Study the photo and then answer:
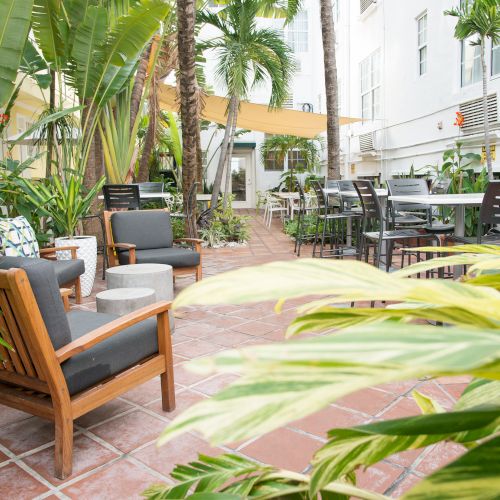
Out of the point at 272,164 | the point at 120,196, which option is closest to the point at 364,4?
the point at 272,164

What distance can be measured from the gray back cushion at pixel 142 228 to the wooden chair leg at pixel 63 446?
3.20 meters

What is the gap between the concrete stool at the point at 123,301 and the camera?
3129 mm

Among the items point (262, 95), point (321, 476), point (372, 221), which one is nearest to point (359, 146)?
point (372, 221)

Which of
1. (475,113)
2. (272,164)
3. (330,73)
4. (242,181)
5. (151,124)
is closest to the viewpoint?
(475,113)

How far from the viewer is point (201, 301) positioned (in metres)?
0.39

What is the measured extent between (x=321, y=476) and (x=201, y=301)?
1.20ft

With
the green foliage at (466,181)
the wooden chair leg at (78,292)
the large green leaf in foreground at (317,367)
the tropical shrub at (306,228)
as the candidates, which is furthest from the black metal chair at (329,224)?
the large green leaf in foreground at (317,367)

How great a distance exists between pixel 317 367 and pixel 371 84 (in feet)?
42.8

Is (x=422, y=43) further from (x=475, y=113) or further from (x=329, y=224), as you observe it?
(x=329, y=224)

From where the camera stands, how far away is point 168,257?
4680 millimetres

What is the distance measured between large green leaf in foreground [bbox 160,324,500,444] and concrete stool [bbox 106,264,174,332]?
3406 mm

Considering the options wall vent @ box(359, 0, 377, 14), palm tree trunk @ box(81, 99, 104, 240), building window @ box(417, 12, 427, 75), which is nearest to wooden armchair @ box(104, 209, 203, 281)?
palm tree trunk @ box(81, 99, 104, 240)

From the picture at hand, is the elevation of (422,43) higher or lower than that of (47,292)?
higher

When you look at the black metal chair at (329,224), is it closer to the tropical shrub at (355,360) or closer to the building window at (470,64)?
the building window at (470,64)
